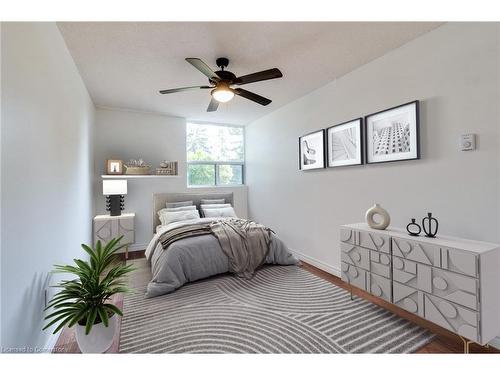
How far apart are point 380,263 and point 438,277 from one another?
17.8 inches

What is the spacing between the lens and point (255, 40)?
2143 millimetres

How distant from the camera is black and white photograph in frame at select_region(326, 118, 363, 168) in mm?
2693

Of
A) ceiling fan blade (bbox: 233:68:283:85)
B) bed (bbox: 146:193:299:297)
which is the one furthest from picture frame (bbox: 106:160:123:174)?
ceiling fan blade (bbox: 233:68:283:85)

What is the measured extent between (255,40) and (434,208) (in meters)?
2.22

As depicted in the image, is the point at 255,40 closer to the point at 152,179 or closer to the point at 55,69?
the point at 55,69

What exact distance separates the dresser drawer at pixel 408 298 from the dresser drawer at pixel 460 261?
1.06 feet

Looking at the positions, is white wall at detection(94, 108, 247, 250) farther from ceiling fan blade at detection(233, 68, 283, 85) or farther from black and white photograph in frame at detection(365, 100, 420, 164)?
black and white photograph in frame at detection(365, 100, 420, 164)

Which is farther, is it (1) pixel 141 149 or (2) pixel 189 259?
(1) pixel 141 149

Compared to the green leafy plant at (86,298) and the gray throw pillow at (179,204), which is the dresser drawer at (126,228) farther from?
the green leafy plant at (86,298)

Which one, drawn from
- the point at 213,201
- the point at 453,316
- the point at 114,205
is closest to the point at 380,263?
the point at 453,316

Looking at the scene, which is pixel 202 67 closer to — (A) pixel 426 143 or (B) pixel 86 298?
(B) pixel 86 298

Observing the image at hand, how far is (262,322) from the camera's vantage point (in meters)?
2.02

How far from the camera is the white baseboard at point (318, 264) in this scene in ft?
9.95
